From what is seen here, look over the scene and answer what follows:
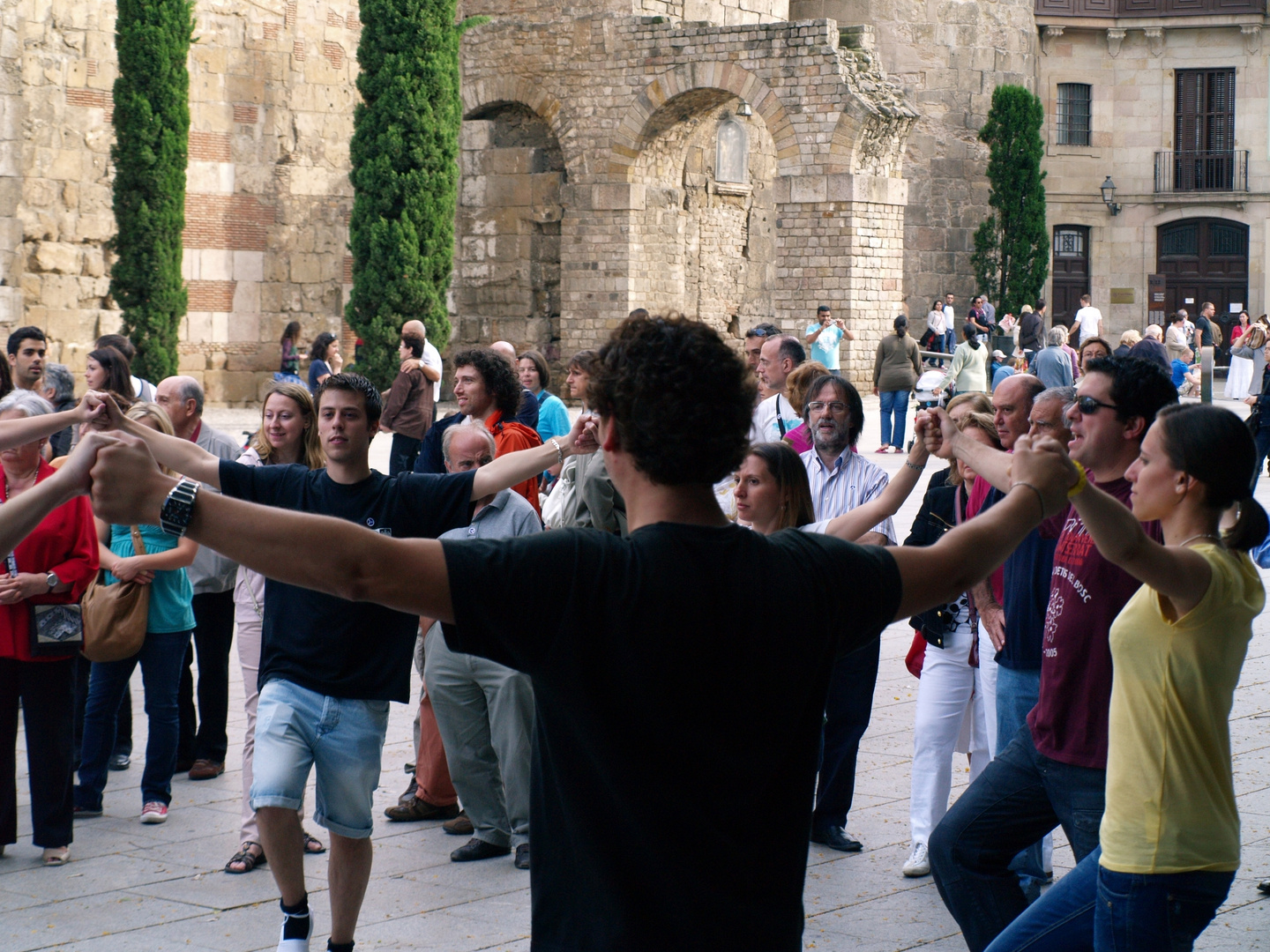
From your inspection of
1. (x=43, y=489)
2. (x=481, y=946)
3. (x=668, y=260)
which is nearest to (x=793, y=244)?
(x=668, y=260)

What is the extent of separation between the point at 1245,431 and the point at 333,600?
2.39 metres

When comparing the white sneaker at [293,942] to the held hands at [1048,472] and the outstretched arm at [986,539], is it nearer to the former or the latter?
the outstretched arm at [986,539]

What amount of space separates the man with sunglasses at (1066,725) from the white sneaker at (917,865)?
1.47 metres

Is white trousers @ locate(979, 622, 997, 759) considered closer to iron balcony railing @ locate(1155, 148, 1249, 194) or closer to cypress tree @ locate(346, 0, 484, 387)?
cypress tree @ locate(346, 0, 484, 387)

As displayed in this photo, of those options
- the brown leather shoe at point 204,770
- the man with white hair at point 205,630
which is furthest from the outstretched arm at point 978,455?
the brown leather shoe at point 204,770

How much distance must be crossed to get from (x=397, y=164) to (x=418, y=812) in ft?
52.6

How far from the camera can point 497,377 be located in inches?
260

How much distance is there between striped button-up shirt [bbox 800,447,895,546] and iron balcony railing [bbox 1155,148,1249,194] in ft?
111

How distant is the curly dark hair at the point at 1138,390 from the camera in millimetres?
3531

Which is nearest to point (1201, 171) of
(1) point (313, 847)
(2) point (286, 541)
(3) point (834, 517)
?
(3) point (834, 517)

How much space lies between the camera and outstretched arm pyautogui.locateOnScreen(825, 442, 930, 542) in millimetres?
4289

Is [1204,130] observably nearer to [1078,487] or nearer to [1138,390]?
[1138,390]

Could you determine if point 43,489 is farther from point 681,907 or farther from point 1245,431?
point 1245,431

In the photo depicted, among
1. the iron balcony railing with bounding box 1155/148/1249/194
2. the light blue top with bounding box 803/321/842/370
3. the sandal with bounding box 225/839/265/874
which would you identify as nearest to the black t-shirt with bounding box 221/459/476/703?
the sandal with bounding box 225/839/265/874
